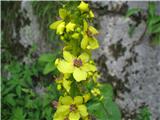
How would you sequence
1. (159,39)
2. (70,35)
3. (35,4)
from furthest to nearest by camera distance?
1. (35,4)
2. (159,39)
3. (70,35)

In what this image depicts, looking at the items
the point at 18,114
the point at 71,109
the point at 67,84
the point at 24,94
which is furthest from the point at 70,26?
the point at 24,94

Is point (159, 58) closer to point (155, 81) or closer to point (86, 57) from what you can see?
point (155, 81)

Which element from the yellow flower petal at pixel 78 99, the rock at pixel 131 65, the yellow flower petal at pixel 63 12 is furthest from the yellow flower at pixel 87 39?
the rock at pixel 131 65

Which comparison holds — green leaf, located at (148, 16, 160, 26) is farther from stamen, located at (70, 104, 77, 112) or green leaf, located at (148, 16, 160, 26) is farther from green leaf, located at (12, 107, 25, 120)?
stamen, located at (70, 104, 77, 112)

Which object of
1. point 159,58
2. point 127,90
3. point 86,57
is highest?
point 86,57

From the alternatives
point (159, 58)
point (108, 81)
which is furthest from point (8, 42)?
point (159, 58)

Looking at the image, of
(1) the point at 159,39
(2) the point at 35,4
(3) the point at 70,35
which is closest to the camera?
(3) the point at 70,35

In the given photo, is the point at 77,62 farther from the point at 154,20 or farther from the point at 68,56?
the point at 154,20
